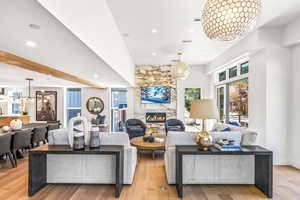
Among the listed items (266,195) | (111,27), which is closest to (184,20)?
(111,27)

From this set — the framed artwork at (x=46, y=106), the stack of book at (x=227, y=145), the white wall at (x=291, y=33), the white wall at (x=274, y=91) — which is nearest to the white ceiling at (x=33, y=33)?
the stack of book at (x=227, y=145)

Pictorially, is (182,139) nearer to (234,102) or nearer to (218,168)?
(218,168)

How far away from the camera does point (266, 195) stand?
2.66 m

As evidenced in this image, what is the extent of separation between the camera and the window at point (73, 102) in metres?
8.71

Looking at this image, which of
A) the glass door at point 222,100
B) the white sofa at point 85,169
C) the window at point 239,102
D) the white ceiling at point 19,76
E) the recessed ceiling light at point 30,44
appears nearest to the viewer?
the recessed ceiling light at point 30,44

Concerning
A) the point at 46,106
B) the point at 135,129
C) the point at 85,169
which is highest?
the point at 46,106

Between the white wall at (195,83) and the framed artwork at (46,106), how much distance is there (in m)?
6.26

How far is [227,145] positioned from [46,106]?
8737 millimetres

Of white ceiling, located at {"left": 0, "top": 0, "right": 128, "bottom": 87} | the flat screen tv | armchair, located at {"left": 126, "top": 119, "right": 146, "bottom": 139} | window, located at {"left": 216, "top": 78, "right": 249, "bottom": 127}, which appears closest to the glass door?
window, located at {"left": 216, "top": 78, "right": 249, "bottom": 127}

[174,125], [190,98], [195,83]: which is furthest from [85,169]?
[195,83]

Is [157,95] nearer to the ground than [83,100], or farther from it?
farther from it

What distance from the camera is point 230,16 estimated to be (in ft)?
4.50

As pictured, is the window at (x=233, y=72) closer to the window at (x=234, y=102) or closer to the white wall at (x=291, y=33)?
the window at (x=234, y=102)

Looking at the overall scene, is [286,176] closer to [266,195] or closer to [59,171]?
[266,195]
